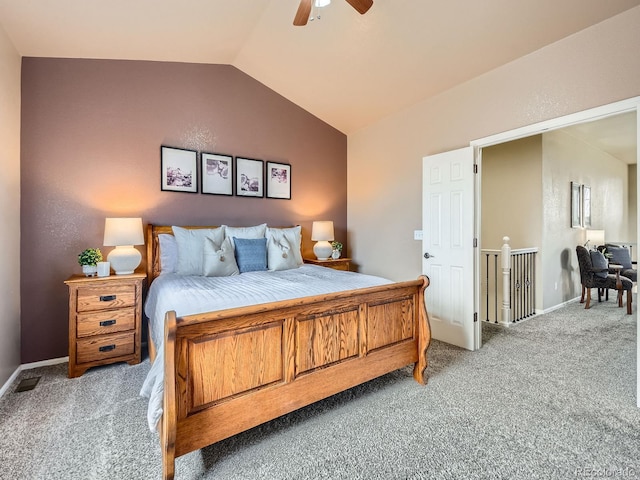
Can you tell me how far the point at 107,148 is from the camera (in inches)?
122

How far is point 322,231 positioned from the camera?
422 cm

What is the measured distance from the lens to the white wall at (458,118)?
2256 mm

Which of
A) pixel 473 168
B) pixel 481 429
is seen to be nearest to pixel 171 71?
pixel 473 168

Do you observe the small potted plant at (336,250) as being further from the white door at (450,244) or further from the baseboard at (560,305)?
the baseboard at (560,305)

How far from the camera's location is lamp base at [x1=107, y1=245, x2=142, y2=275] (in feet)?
9.29

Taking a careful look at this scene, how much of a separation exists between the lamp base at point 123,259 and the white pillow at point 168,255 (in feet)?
0.80

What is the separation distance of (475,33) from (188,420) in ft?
11.3

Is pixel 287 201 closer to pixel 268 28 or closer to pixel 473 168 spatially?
pixel 268 28

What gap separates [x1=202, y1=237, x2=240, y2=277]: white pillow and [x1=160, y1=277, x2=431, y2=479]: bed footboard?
1.36 m

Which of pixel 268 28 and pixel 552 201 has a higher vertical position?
pixel 268 28

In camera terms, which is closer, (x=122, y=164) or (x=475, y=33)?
(x=475, y=33)

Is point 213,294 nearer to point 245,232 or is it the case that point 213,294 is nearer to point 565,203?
point 245,232

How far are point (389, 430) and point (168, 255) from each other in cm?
257

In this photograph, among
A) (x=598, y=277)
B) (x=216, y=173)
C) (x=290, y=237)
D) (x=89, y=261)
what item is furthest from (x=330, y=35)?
(x=598, y=277)
